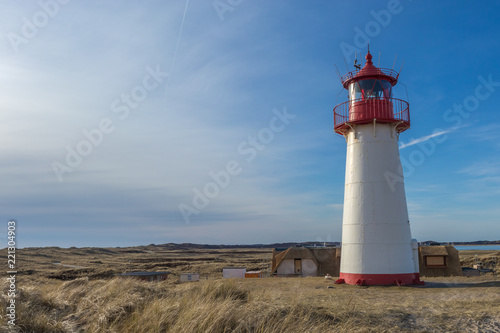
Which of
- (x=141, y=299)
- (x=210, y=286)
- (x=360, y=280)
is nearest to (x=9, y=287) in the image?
(x=141, y=299)

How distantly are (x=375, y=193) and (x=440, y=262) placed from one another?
16.2 metres

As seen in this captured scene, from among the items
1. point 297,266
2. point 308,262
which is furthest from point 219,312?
point 297,266

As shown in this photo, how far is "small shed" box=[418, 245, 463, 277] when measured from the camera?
28.9m

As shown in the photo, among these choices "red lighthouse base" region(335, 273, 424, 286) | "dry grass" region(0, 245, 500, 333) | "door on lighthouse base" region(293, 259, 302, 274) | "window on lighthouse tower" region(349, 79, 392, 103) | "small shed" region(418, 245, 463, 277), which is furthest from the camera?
"door on lighthouse base" region(293, 259, 302, 274)

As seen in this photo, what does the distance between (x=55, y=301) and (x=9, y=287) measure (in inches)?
43.0

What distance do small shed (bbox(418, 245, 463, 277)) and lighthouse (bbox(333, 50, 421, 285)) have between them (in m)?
13.3

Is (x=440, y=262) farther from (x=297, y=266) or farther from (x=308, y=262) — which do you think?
(x=297, y=266)

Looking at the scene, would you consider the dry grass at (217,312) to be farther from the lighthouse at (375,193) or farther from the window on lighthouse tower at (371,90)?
the window on lighthouse tower at (371,90)

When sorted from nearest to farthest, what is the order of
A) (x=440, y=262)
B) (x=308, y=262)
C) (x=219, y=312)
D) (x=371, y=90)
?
(x=219, y=312) → (x=371, y=90) → (x=440, y=262) → (x=308, y=262)

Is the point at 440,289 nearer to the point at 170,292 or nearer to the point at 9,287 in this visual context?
the point at 170,292

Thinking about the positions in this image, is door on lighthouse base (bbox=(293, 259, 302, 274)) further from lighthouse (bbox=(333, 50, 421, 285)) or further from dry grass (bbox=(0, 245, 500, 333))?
dry grass (bbox=(0, 245, 500, 333))

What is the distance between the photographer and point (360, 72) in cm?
1830

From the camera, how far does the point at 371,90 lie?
59.1ft

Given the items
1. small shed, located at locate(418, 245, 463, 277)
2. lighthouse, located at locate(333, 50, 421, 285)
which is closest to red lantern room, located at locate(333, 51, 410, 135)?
lighthouse, located at locate(333, 50, 421, 285)
